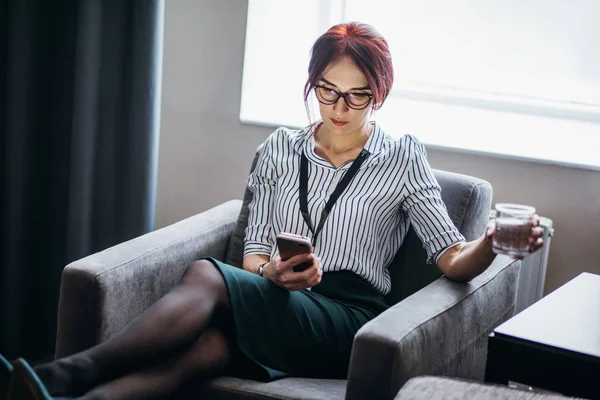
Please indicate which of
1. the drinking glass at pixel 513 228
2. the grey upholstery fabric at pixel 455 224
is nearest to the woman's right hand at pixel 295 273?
the grey upholstery fabric at pixel 455 224

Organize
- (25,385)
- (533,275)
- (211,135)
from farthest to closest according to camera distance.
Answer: (211,135) < (533,275) < (25,385)

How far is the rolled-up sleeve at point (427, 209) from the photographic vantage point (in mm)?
2109

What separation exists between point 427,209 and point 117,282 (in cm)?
75

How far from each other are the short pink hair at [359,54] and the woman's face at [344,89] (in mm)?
13

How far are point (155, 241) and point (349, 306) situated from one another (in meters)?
0.51

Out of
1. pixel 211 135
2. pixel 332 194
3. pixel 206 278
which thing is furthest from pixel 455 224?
pixel 211 135

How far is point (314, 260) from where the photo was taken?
200 cm

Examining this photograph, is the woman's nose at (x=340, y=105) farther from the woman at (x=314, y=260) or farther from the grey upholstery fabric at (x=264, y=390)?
the grey upholstery fabric at (x=264, y=390)

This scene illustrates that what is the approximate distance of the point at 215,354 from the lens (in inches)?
75.4

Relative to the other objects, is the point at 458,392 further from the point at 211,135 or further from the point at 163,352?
the point at 211,135

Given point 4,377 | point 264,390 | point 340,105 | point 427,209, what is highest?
point 340,105

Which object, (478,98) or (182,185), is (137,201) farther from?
(478,98)

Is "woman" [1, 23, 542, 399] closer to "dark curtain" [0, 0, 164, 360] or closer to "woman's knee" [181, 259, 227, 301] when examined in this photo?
"woman's knee" [181, 259, 227, 301]

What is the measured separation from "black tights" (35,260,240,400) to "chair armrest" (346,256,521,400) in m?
0.34
